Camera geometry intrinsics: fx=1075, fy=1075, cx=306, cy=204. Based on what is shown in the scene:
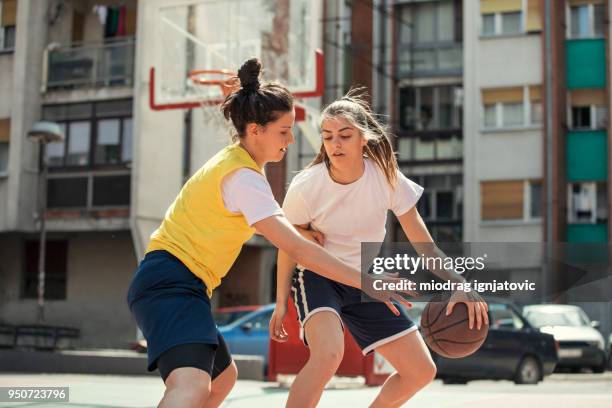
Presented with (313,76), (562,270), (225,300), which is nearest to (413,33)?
(225,300)

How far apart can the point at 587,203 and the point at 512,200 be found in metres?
2.29

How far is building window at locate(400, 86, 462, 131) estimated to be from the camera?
35406 mm

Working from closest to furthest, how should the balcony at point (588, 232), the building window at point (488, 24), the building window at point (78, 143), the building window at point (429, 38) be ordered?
the building window at point (78, 143), the balcony at point (588, 232), the building window at point (488, 24), the building window at point (429, 38)

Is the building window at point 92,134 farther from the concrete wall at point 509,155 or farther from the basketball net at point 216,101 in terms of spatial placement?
the concrete wall at point 509,155

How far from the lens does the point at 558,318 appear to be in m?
20.7

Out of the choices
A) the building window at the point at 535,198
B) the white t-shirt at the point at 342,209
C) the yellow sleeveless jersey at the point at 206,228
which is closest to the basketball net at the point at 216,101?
the white t-shirt at the point at 342,209

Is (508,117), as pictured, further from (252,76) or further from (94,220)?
(252,76)

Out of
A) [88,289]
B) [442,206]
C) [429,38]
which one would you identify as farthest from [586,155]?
[88,289]

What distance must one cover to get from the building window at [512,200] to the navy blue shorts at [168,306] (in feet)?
97.8

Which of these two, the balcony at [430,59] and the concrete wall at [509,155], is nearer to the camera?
the concrete wall at [509,155]

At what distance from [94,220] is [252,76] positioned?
2520 cm

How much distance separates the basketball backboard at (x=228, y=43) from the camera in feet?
61.8

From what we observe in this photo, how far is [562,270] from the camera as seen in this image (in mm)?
7074

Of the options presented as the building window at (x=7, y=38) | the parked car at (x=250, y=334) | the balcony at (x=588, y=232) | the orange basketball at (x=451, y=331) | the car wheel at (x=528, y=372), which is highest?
the building window at (x=7, y=38)
